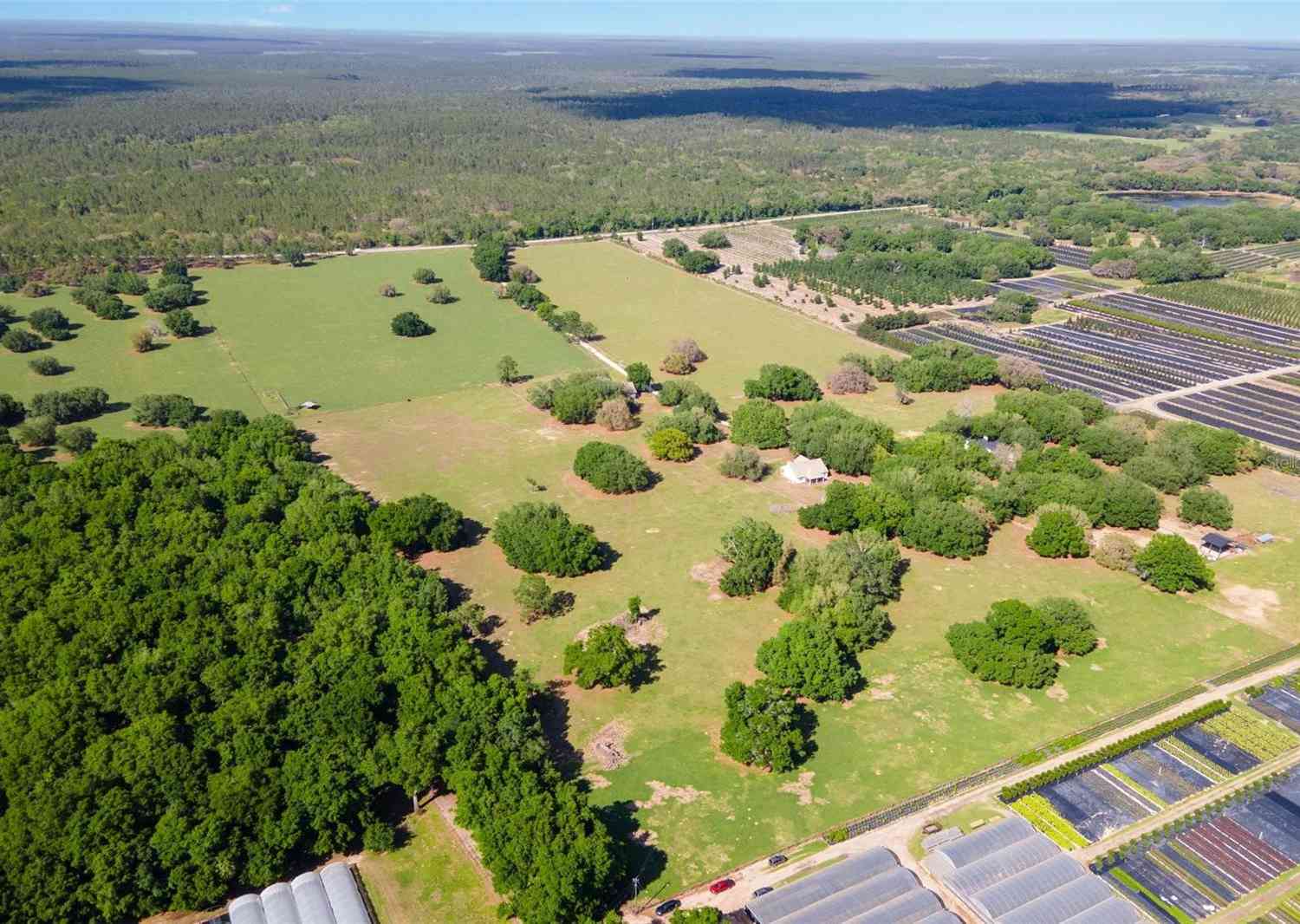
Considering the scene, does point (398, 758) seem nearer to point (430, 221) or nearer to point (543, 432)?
point (543, 432)

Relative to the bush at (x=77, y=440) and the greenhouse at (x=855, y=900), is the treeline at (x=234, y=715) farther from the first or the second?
the bush at (x=77, y=440)

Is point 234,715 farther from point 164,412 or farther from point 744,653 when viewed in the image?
point 164,412

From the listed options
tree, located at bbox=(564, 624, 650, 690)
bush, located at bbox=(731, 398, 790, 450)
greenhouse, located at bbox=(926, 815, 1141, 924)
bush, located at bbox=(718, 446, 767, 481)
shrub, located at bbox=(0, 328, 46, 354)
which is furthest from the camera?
shrub, located at bbox=(0, 328, 46, 354)

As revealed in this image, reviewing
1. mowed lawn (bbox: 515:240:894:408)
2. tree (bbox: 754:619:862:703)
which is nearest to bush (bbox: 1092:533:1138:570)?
tree (bbox: 754:619:862:703)

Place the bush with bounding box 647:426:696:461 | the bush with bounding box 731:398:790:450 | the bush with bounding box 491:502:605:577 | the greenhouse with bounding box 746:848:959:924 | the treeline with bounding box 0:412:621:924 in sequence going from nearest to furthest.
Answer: the treeline with bounding box 0:412:621:924 < the greenhouse with bounding box 746:848:959:924 < the bush with bounding box 491:502:605:577 < the bush with bounding box 647:426:696:461 < the bush with bounding box 731:398:790:450

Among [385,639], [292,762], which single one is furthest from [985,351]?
[292,762]

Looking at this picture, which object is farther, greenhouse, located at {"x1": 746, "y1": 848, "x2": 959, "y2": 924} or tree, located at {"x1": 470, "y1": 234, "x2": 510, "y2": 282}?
tree, located at {"x1": 470, "y1": 234, "x2": 510, "y2": 282}

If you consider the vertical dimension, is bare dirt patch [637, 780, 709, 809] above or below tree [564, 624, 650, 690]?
below

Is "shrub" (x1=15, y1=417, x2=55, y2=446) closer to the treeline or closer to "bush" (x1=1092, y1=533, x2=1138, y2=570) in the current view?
the treeline
